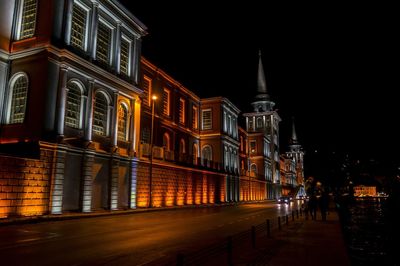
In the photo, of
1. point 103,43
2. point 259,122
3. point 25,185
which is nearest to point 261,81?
point 259,122

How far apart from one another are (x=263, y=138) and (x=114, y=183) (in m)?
55.9

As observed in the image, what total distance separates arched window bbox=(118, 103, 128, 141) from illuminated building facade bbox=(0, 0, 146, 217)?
0.19m

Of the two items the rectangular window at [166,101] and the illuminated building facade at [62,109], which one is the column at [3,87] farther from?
the rectangular window at [166,101]

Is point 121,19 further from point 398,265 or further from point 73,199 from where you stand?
point 398,265

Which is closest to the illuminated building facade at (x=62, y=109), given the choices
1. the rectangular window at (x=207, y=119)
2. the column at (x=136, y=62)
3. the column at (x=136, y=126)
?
the column at (x=136, y=126)

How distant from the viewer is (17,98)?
2419 cm

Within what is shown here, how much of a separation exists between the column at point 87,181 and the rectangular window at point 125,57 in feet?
32.4

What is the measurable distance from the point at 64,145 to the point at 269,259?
1802cm

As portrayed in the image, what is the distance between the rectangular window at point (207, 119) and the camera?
A: 2120 inches

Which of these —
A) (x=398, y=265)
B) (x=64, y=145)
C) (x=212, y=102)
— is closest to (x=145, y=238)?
(x=398, y=265)

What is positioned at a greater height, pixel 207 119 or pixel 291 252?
pixel 207 119

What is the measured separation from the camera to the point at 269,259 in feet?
30.1

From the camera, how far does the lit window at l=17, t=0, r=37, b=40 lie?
25.1 meters

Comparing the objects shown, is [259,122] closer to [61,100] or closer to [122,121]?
[122,121]
